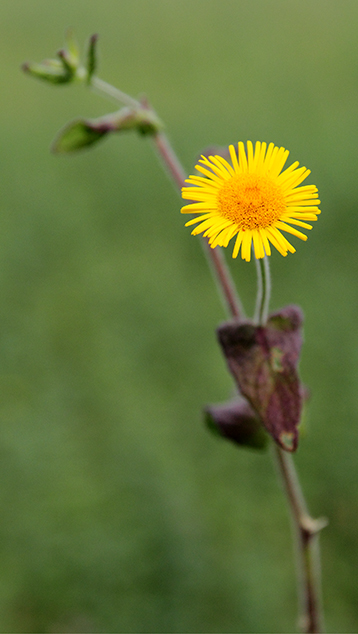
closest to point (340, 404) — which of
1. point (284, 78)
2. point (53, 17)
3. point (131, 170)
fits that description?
point (131, 170)

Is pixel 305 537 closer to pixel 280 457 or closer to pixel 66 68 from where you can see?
pixel 280 457

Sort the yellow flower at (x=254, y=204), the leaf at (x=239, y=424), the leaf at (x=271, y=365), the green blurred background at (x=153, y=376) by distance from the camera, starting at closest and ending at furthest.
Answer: the yellow flower at (x=254, y=204) < the leaf at (x=271, y=365) < the leaf at (x=239, y=424) < the green blurred background at (x=153, y=376)

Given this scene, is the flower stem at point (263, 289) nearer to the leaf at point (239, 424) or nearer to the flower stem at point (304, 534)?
the flower stem at point (304, 534)

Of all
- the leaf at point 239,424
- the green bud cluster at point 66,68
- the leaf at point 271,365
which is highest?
the green bud cluster at point 66,68

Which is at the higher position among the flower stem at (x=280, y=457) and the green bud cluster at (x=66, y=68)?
the green bud cluster at (x=66, y=68)

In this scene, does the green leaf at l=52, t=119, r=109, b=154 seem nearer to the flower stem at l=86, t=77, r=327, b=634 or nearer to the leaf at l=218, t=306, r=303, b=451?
the flower stem at l=86, t=77, r=327, b=634

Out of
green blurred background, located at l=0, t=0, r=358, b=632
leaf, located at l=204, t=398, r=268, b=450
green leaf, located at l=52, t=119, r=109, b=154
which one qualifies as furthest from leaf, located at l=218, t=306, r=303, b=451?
green blurred background, located at l=0, t=0, r=358, b=632

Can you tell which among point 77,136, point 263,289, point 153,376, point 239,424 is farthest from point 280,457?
point 153,376

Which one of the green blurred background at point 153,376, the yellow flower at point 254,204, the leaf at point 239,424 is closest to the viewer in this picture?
the yellow flower at point 254,204

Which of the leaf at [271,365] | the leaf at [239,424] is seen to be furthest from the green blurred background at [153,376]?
the leaf at [271,365]

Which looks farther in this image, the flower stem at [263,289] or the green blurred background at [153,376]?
the green blurred background at [153,376]
